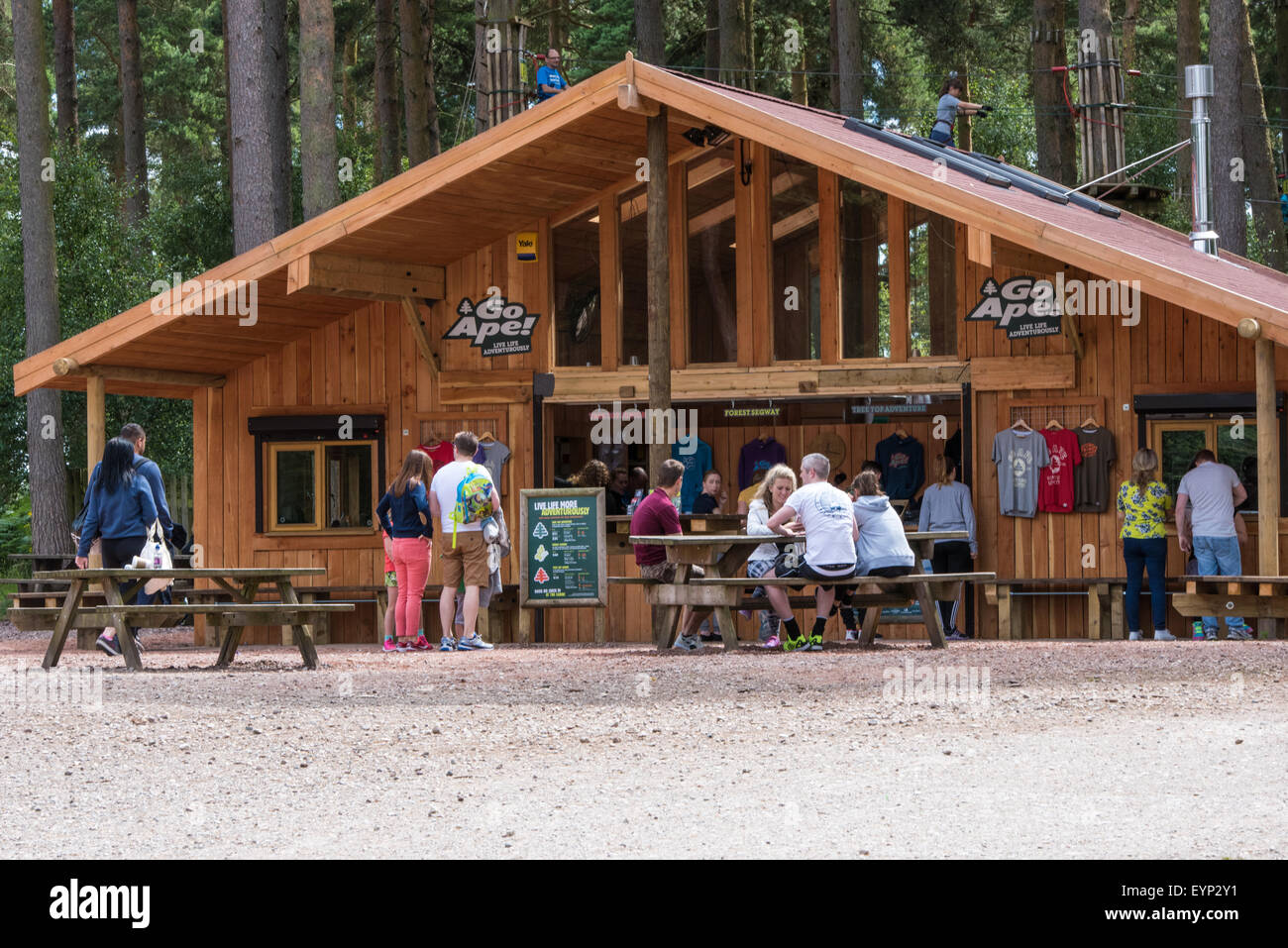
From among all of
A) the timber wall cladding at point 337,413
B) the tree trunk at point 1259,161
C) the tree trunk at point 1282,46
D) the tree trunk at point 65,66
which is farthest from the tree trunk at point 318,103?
the tree trunk at point 1282,46

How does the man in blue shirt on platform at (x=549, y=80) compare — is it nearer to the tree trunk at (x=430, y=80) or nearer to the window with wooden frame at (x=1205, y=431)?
the window with wooden frame at (x=1205, y=431)

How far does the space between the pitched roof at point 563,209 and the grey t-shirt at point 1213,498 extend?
1.48 metres

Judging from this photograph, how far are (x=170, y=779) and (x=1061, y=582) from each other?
9.59 metres

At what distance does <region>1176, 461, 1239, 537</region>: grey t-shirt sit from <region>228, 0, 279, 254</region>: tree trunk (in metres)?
11.0

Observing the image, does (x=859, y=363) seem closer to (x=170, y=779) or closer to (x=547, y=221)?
(x=547, y=221)

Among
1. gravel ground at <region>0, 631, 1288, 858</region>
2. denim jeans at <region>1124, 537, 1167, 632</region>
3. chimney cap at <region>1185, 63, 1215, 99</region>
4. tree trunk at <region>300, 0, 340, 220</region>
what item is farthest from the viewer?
tree trunk at <region>300, 0, 340, 220</region>

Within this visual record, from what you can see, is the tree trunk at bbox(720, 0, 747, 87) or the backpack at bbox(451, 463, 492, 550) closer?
the backpack at bbox(451, 463, 492, 550)

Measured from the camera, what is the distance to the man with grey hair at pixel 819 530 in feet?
35.6

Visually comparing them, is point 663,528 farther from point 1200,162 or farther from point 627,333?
point 1200,162

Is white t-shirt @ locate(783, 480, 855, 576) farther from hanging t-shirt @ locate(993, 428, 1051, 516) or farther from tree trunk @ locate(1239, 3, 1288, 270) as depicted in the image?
tree trunk @ locate(1239, 3, 1288, 270)

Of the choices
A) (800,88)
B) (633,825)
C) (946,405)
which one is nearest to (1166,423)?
(946,405)

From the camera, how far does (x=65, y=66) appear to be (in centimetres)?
2677

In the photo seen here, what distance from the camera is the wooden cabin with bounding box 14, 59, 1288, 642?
13.9m

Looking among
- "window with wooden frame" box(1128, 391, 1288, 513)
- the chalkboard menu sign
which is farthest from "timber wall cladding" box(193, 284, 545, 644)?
"window with wooden frame" box(1128, 391, 1288, 513)
